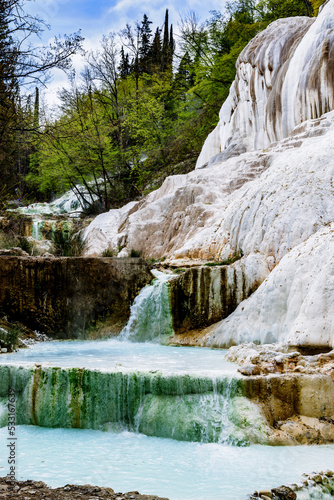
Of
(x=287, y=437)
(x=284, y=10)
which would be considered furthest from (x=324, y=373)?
(x=284, y=10)

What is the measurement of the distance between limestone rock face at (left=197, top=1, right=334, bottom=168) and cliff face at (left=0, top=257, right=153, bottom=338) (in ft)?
25.4

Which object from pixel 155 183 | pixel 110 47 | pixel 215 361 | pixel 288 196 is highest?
pixel 110 47

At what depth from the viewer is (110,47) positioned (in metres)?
29.1

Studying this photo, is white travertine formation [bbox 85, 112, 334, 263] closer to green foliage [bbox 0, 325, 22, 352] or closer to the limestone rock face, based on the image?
the limestone rock face

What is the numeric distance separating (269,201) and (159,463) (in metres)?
7.36

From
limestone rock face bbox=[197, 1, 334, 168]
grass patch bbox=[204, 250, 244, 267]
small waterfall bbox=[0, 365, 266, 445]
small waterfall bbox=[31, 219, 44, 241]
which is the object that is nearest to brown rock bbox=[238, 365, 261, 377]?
small waterfall bbox=[0, 365, 266, 445]

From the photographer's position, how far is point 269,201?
10930mm

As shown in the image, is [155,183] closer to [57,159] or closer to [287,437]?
→ [57,159]

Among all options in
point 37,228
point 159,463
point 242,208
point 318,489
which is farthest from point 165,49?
point 318,489

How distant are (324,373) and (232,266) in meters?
4.53

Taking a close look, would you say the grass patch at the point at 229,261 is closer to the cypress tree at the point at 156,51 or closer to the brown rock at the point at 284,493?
the brown rock at the point at 284,493

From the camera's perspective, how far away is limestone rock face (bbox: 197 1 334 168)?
14383mm

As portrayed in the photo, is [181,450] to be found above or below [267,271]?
below

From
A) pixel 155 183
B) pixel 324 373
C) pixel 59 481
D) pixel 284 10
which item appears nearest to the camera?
pixel 59 481
